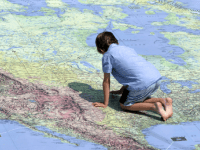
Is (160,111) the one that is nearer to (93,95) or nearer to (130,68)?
(130,68)

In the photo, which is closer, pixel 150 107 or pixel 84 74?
pixel 150 107

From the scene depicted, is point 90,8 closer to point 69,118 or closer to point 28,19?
point 28,19

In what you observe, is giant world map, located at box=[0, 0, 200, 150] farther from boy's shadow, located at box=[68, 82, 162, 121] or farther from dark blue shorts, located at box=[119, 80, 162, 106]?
dark blue shorts, located at box=[119, 80, 162, 106]

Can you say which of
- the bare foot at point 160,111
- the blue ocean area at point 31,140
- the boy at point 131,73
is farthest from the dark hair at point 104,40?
the blue ocean area at point 31,140

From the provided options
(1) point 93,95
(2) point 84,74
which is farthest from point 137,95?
(2) point 84,74

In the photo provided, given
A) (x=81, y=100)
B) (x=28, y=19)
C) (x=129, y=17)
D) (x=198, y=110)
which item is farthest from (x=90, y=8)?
(x=198, y=110)

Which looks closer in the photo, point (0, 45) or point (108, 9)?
point (0, 45)

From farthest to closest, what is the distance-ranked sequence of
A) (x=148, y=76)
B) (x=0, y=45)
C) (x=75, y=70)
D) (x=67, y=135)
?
1. (x=0, y=45)
2. (x=75, y=70)
3. (x=148, y=76)
4. (x=67, y=135)

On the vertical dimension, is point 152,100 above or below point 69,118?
above
